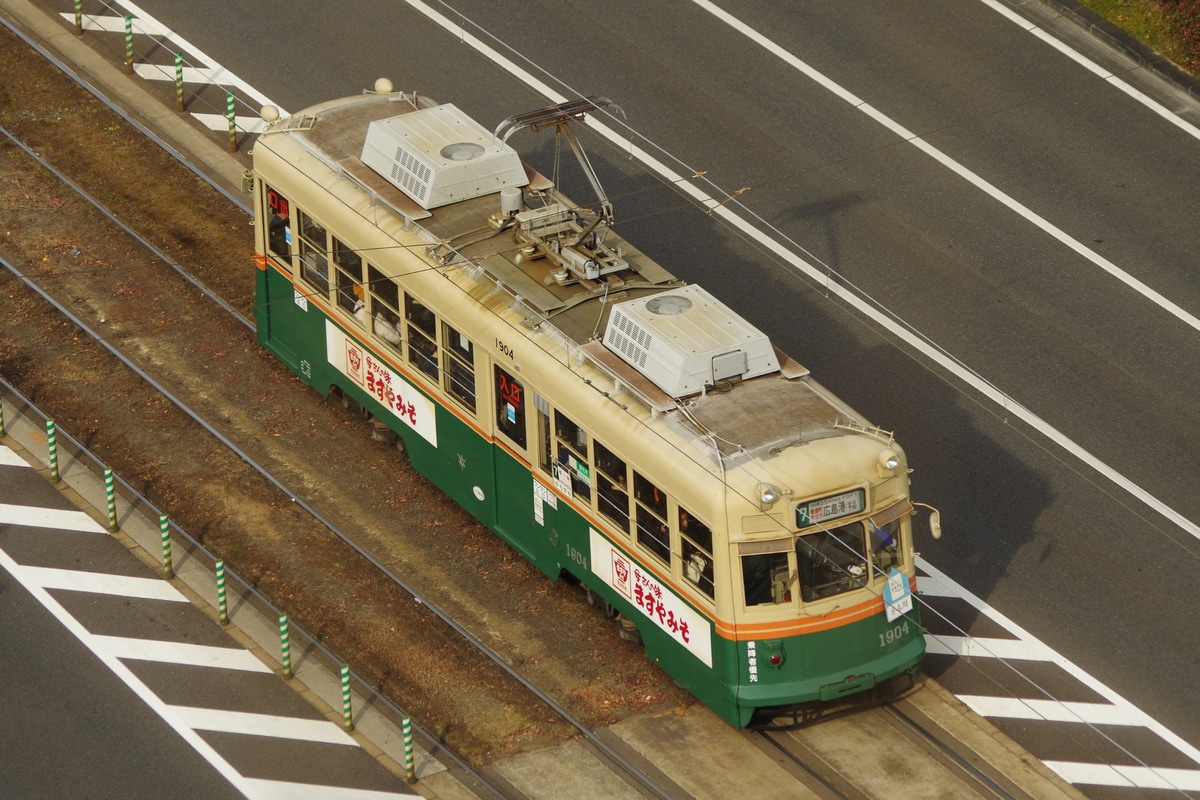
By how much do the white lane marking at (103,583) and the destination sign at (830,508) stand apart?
828cm

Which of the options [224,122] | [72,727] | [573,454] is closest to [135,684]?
[72,727]

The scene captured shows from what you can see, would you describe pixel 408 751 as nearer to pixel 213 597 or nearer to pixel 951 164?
pixel 213 597

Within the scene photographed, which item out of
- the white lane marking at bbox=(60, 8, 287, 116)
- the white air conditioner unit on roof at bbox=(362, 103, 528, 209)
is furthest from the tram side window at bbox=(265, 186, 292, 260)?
the white lane marking at bbox=(60, 8, 287, 116)

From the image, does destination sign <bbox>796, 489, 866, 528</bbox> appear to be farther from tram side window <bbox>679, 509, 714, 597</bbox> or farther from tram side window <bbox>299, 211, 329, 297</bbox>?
tram side window <bbox>299, 211, 329, 297</bbox>

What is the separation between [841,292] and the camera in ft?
100.0

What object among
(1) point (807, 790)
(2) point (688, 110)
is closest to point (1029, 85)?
(2) point (688, 110)

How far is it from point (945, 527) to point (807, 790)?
5435mm

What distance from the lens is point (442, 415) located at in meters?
25.5

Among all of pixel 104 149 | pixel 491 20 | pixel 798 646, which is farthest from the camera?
pixel 491 20

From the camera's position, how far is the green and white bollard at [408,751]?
21891mm

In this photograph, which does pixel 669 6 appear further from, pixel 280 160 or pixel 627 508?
pixel 627 508

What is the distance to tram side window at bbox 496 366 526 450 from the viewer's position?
942 inches

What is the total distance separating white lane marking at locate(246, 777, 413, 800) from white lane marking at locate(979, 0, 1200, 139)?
19.1 meters

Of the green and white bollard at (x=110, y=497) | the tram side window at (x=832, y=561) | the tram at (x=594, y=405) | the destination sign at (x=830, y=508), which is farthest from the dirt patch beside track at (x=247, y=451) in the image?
the destination sign at (x=830, y=508)
